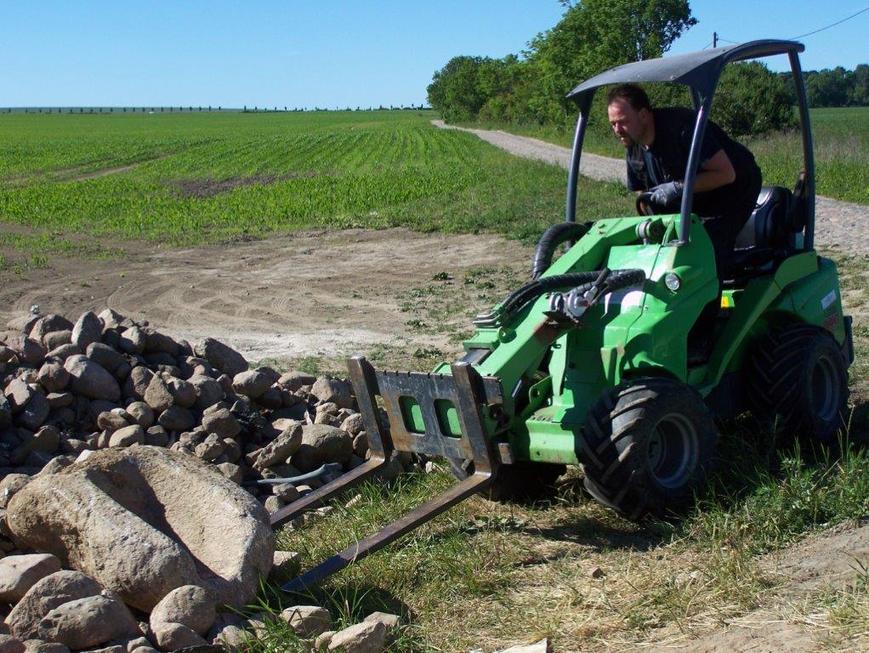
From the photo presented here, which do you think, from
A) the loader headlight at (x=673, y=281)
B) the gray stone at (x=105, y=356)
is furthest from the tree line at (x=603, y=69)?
the gray stone at (x=105, y=356)

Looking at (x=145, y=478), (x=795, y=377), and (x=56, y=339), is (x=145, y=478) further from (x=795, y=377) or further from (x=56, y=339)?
(x=795, y=377)

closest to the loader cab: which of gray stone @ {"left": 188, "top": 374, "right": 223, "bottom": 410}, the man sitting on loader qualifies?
the man sitting on loader

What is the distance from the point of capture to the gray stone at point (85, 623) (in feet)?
13.1

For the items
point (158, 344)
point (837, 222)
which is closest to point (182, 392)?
point (158, 344)

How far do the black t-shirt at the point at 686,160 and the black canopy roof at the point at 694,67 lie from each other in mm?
274

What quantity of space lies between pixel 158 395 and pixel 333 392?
123 centimetres

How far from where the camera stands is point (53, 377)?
7387 mm

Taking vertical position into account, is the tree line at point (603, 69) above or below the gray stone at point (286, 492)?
above

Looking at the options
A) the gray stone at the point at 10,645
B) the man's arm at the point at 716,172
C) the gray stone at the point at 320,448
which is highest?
the man's arm at the point at 716,172

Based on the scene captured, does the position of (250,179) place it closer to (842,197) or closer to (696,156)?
(842,197)

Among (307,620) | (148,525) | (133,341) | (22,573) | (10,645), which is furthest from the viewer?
(133,341)

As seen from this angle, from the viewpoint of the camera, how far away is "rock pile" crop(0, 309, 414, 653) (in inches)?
164

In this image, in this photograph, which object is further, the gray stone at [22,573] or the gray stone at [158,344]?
the gray stone at [158,344]

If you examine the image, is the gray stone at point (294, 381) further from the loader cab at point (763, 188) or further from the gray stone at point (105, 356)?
the loader cab at point (763, 188)
